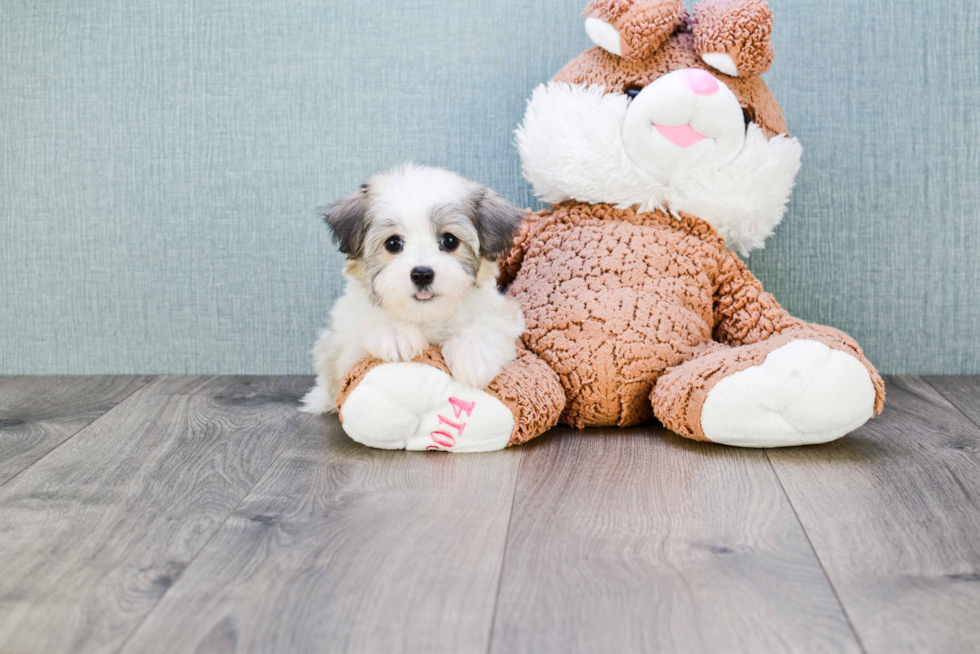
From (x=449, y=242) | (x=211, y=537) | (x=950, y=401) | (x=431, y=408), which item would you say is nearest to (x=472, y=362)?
(x=431, y=408)

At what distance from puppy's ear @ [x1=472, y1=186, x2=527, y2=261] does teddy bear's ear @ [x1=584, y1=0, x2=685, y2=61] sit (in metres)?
0.46

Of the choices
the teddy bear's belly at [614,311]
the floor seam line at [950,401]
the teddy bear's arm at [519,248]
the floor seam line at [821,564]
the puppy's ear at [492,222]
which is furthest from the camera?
the teddy bear's arm at [519,248]

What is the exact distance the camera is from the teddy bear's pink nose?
1707mm

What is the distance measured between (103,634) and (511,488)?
654mm

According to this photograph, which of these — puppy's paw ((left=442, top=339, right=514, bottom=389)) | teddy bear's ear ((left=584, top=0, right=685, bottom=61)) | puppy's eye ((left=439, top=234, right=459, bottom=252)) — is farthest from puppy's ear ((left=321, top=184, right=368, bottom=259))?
teddy bear's ear ((left=584, top=0, right=685, bottom=61))

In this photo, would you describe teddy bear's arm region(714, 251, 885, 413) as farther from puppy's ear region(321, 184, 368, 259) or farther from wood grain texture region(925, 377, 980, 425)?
puppy's ear region(321, 184, 368, 259)

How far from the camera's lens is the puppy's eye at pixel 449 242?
1.55 metres

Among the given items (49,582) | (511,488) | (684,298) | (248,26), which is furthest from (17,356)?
(684,298)

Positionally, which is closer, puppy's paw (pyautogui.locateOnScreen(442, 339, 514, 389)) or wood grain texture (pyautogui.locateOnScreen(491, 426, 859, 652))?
wood grain texture (pyautogui.locateOnScreen(491, 426, 859, 652))

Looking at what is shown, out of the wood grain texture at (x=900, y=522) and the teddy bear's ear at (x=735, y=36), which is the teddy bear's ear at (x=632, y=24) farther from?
the wood grain texture at (x=900, y=522)

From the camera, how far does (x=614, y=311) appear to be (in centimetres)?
173

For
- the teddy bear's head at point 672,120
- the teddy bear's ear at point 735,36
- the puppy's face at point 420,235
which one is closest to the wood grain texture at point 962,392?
the teddy bear's head at point 672,120

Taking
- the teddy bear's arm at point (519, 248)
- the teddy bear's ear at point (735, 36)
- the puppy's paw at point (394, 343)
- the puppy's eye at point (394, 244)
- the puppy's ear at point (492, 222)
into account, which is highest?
the teddy bear's ear at point (735, 36)

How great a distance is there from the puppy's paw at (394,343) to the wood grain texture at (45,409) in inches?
26.4
